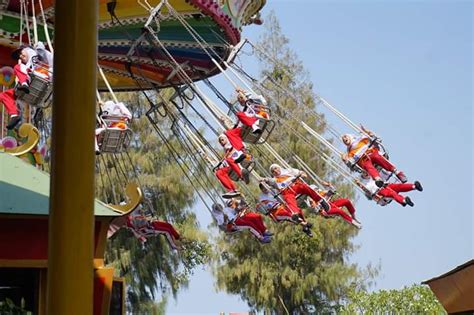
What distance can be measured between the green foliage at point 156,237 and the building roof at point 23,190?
1459 cm

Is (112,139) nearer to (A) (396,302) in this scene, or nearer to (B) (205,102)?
(B) (205,102)

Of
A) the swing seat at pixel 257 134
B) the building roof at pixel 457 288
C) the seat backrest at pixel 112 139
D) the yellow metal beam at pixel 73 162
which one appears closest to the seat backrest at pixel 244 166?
the swing seat at pixel 257 134

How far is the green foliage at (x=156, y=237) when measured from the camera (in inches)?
815

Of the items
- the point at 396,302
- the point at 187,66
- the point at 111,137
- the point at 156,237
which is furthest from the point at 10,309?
the point at 396,302

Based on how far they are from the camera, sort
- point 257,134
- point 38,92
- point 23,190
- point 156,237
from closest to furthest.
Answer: point 23,190, point 38,92, point 257,134, point 156,237

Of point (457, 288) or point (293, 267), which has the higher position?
point (293, 267)

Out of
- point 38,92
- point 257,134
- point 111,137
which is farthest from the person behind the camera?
point 257,134

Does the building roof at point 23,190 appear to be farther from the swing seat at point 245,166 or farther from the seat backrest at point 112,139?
the swing seat at point 245,166

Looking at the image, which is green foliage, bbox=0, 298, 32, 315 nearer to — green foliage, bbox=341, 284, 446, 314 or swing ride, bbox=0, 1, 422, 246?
swing ride, bbox=0, 1, 422, 246

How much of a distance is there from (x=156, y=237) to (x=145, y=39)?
33.8 feet

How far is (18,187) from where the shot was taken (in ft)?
16.7

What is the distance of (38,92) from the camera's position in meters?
9.22

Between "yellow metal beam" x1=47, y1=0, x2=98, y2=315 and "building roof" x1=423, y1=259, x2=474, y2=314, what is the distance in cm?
219

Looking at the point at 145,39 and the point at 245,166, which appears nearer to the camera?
the point at 145,39
